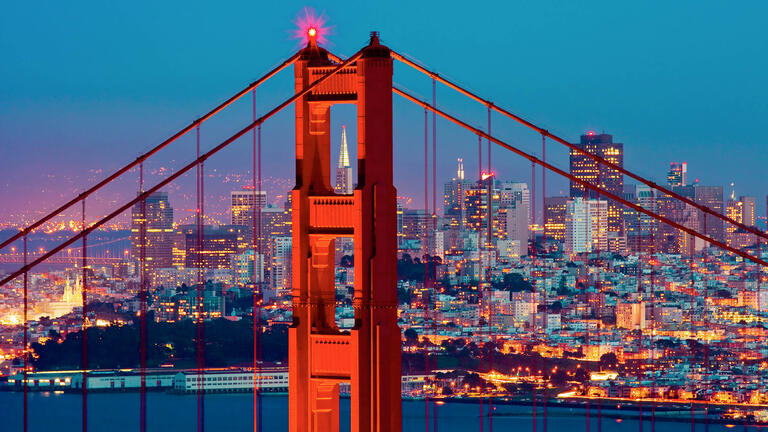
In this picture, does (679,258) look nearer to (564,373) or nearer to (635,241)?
(635,241)

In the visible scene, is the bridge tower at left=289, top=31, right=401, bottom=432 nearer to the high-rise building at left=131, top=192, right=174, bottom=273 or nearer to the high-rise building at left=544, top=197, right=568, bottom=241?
the high-rise building at left=131, top=192, right=174, bottom=273

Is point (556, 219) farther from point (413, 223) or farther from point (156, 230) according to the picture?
point (156, 230)

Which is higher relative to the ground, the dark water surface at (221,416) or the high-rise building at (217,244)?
the high-rise building at (217,244)

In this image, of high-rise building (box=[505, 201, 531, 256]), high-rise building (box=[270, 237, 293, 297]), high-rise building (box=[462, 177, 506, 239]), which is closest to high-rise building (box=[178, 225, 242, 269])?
high-rise building (box=[270, 237, 293, 297])

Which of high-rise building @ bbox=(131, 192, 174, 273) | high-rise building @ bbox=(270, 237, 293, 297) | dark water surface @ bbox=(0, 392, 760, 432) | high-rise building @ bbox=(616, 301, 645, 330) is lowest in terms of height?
dark water surface @ bbox=(0, 392, 760, 432)

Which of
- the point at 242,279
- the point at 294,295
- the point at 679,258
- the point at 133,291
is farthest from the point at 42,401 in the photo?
the point at 294,295

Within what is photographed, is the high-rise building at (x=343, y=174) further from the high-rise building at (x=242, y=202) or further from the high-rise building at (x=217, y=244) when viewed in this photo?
the high-rise building at (x=217, y=244)

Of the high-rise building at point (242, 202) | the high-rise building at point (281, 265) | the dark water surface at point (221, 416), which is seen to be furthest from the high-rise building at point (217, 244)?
the dark water surface at point (221, 416)
